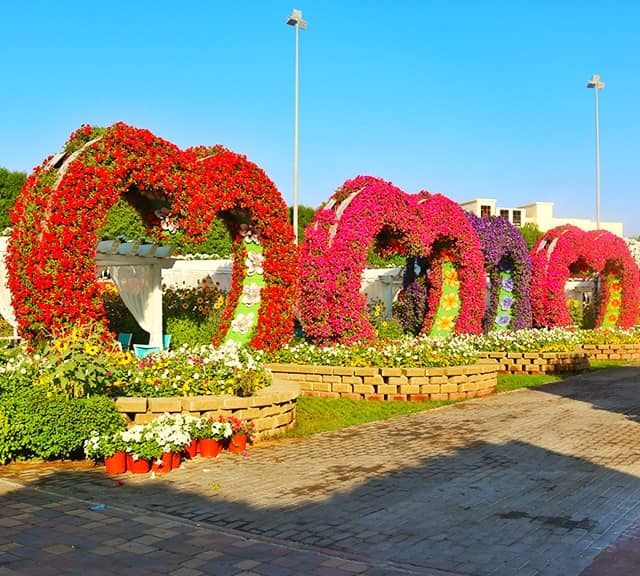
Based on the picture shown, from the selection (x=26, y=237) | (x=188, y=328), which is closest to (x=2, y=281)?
(x=188, y=328)

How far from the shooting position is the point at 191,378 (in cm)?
821

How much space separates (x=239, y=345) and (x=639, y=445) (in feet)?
21.0

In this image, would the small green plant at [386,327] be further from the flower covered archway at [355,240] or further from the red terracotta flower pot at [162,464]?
the red terracotta flower pot at [162,464]

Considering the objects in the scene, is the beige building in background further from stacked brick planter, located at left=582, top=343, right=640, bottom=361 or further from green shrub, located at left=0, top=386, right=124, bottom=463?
green shrub, located at left=0, top=386, right=124, bottom=463

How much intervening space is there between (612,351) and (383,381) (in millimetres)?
10715

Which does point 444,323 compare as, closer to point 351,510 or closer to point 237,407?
point 237,407

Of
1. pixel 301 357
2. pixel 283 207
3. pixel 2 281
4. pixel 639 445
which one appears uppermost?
pixel 283 207

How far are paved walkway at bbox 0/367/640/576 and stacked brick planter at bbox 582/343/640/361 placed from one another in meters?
11.3

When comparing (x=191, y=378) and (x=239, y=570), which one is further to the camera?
(x=191, y=378)

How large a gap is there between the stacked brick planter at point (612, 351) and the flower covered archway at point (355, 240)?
5.56m

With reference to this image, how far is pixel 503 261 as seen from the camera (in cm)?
1934

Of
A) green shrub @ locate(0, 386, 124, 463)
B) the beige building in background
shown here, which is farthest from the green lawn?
the beige building in background

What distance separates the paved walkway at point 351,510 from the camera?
165 inches

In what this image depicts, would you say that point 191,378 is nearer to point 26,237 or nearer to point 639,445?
point 26,237
